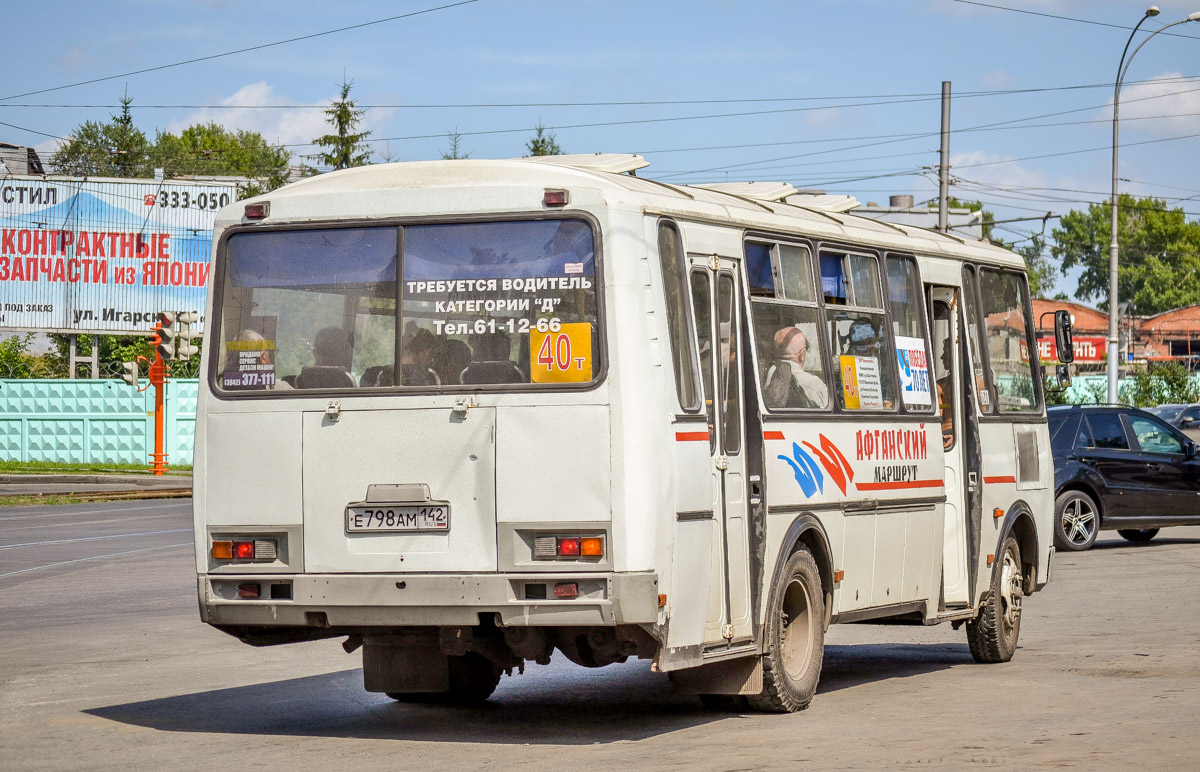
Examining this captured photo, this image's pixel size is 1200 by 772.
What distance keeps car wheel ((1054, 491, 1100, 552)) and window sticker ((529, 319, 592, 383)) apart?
589 inches

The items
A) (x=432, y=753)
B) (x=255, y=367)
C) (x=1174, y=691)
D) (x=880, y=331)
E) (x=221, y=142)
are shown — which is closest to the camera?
(x=432, y=753)

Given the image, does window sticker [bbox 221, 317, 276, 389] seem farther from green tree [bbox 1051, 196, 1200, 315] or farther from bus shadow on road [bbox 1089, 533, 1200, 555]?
green tree [bbox 1051, 196, 1200, 315]

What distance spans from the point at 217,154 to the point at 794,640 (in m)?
96.1

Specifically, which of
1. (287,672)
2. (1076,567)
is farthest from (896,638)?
(1076,567)

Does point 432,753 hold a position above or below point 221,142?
below

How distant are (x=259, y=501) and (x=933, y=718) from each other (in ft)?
12.6

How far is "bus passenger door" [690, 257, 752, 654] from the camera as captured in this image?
342 inches

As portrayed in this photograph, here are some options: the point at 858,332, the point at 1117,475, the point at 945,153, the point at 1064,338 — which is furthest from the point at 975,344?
the point at 945,153

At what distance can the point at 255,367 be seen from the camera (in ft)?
28.6

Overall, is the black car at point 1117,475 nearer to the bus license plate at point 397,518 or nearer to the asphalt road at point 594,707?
the asphalt road at point 594,707

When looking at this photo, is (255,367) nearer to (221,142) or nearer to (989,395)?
(989,395)

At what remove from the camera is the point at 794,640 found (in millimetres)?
9703

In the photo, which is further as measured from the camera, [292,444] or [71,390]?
[71,390]

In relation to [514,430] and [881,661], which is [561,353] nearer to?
[514,430]
